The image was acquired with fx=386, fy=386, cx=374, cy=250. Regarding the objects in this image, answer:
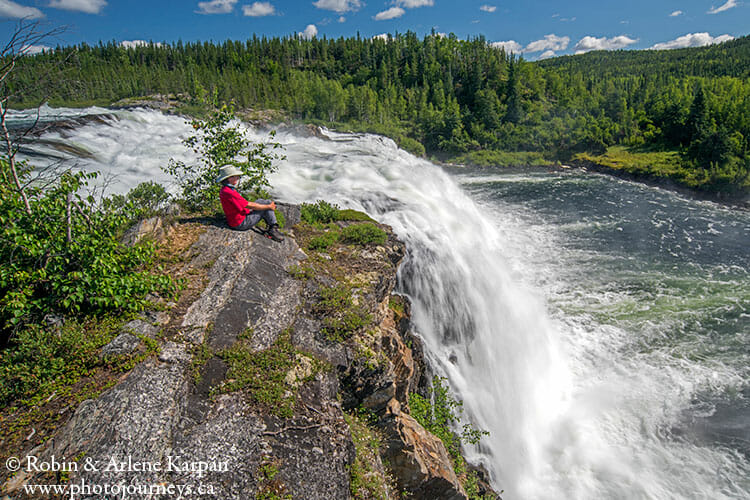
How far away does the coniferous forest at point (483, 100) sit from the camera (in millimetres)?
59094

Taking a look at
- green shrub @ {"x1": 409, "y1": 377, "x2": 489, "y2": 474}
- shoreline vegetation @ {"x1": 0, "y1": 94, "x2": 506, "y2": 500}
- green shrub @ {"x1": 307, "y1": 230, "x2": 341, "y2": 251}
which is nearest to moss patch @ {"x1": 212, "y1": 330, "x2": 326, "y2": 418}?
shoreline vegetation @ {"x1": 0, "y1": 94, "x2": 506, "y2": 500}

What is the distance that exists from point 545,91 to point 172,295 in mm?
111618

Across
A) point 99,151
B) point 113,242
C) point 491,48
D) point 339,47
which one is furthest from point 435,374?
point 339,47

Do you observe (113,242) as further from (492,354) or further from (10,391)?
(492,354)

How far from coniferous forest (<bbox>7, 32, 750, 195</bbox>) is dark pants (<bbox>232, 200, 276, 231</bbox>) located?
34528mm

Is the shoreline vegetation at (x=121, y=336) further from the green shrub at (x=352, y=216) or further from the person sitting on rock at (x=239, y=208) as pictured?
the green shrub at (x=352, y=216)

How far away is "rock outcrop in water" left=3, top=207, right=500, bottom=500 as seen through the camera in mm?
4312

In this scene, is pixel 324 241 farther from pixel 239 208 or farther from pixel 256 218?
pixel 239 208

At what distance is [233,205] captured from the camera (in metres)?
8.80

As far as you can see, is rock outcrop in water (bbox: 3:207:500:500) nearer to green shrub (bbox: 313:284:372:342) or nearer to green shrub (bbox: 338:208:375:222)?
green shrub (bbox: 313:284:372:342)

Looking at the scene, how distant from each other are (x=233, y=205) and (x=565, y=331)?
12.6m

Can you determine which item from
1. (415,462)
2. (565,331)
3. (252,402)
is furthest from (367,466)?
(565,331)

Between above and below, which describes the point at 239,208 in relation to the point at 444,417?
above

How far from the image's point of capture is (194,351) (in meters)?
5.75
